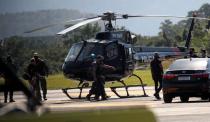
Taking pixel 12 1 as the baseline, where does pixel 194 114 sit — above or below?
below

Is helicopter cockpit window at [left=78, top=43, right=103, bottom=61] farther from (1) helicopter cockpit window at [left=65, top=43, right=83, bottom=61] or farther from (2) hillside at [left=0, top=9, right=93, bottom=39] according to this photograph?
(2) hillside at [left=0, top=9, right=93, bottom=39]

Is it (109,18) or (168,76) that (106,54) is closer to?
(109,18)

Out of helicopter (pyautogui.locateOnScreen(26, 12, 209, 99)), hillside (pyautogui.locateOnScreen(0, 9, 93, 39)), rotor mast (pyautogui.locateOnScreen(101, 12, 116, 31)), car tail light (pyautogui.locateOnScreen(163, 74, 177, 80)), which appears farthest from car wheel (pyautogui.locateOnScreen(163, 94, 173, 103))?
rotor mast (pyautogui.locateOnScreen(101, 12, 116, 31))

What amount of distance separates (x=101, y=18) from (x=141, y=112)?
20.8 meters

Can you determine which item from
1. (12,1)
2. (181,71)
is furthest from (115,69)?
(12,1)

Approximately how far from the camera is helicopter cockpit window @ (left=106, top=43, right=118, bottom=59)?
24703 millimetres

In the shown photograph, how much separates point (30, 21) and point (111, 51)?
8835 millimetres

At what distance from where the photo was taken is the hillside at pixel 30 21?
657cm

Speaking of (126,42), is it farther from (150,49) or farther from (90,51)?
(150,49)

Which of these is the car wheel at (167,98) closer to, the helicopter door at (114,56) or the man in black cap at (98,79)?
the man in black cap at (98,79)

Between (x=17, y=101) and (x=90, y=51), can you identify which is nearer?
(x=17, y=101)

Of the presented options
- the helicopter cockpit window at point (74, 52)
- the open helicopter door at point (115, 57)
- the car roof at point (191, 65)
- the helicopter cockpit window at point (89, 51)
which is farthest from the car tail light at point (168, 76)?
the helicopter cockpit window at point (74, 52)

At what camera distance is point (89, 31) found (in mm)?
127000

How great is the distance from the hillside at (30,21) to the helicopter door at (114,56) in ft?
7.36
